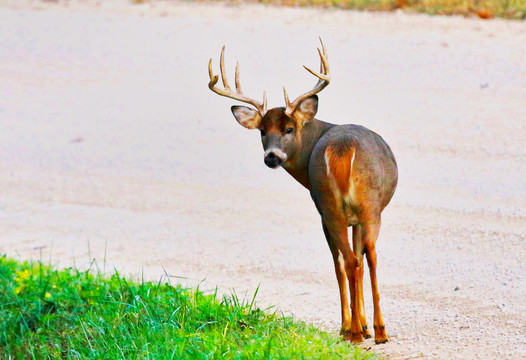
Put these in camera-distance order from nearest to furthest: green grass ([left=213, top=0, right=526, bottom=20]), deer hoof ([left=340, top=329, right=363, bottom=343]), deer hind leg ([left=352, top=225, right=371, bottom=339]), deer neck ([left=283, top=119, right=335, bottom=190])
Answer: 1. deer hind leg ([left=352, top=225, right=371, bottom=339])
2. deer hoof ([left=340, top=329, right=363, bottom=343])
3. deer neck ([left=283, top=119, right=335, bottom=190])
4. green grass ([left=213, top=0, right=526, bottom=20])

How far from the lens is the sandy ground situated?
Answer: 833 cm

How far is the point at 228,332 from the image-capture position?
6762 millimetres

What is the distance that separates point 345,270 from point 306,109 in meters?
1.00

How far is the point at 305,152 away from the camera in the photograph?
679 centimetres

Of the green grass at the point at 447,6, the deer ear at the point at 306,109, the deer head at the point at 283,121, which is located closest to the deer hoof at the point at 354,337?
the deer head at the point at 283,121

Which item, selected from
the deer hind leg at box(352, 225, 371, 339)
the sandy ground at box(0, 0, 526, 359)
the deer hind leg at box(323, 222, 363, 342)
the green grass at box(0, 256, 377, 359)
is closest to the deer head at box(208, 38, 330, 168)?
the deer hind leg at box(323, 222, 363, 342)

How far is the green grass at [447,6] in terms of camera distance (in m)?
14.8

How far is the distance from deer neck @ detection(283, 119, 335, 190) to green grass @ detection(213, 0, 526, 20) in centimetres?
839

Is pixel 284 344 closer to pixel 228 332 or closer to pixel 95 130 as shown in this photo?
pixel 228 332

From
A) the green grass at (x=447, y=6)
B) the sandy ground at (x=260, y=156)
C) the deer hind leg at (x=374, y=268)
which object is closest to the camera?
the deer hind leg at (x=374, y=268)

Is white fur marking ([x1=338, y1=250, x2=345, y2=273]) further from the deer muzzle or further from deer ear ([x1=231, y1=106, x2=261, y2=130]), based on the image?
deer ear ([x1=231, y1=106, x2=261, y2=130])

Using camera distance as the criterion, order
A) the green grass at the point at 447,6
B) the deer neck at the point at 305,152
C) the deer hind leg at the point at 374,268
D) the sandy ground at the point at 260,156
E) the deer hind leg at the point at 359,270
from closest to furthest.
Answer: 1. the deer hind leg at the point at 374,268
2. the deer hind leg at the point at 359,270
3. the deer neck at the point at 305,152
4. the sandy ground at the point at 260,156
5. the green grass at the point at 447,6

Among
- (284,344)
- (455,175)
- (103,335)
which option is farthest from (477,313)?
(455,175)

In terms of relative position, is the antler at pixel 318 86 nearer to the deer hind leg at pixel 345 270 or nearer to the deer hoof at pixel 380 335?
the deer hind leg at pixel 345 270
